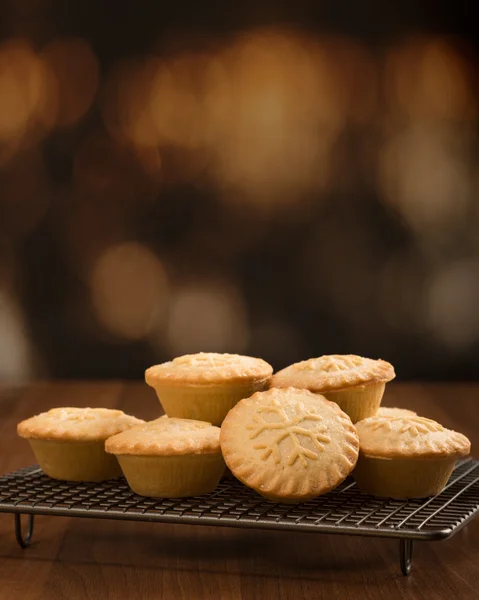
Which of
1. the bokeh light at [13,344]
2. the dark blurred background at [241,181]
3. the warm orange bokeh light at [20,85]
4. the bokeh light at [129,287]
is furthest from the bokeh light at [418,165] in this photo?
the bokeh light at [13,344]

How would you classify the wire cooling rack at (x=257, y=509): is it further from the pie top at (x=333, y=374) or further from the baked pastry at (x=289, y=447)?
the pie top at (x=333, y=374)

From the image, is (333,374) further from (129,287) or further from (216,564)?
(129,287)

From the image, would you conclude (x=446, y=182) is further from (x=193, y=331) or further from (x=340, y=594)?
(x=340, y=594)

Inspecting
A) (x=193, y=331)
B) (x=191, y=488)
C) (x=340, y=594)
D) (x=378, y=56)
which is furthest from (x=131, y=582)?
(x=378, y=56)

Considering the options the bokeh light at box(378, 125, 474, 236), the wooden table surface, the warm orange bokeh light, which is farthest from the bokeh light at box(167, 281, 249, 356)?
the wooden table surface

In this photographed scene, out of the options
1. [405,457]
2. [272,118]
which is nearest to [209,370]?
[405,457]

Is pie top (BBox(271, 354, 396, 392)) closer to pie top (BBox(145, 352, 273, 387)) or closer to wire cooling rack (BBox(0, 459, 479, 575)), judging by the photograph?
pie top (BBox(145, 352, 273, 387))
